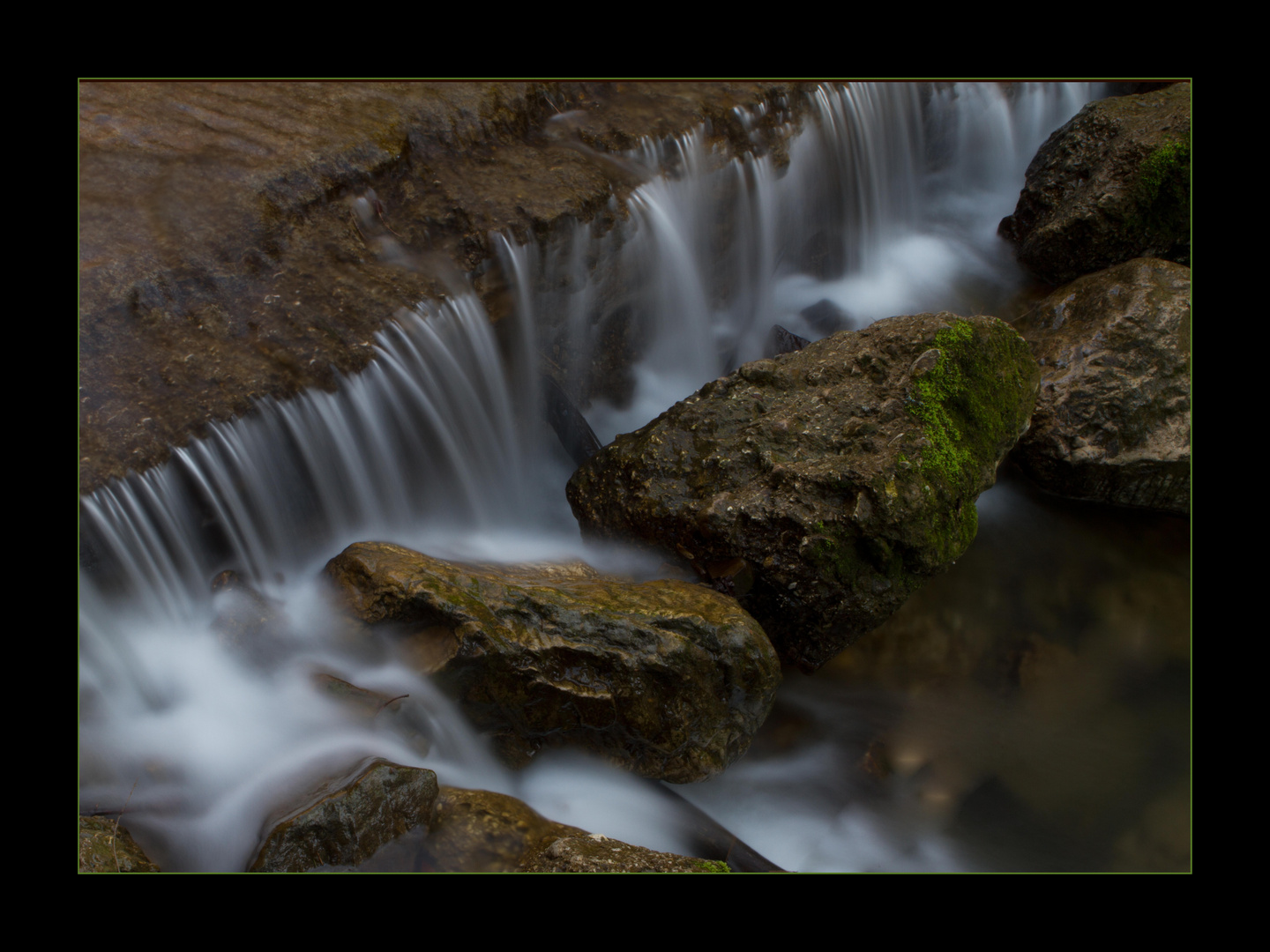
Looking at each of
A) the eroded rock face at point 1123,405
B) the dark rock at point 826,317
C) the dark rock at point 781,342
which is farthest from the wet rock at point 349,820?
the dark rock at point 826,317

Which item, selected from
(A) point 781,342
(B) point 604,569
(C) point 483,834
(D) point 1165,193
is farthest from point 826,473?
(D) point 1165,193

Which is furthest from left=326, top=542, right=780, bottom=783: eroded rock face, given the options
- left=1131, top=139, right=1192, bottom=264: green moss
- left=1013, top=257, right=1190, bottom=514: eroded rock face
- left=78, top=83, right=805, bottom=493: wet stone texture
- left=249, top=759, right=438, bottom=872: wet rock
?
left=1131, top=139, right=1192, bottom=264: green moss

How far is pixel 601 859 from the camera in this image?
9.02ft

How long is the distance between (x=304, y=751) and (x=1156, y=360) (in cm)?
507

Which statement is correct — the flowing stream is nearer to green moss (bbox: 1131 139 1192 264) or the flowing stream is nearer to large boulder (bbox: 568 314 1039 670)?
large boulder (bbox: 568 314 1039 670)

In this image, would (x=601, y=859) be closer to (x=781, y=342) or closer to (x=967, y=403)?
(x=967, y=403)

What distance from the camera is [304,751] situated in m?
3.12

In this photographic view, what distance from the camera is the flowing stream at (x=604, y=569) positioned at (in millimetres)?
3230

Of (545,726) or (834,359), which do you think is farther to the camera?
(834,359)

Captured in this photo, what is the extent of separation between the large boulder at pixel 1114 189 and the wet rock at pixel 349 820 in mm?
5867

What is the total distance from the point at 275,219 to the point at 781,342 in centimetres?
344

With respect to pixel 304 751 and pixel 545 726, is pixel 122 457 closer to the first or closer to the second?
pixel 304 751

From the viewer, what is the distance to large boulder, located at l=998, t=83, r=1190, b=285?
582cm

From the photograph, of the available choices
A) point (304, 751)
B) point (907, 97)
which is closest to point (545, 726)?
point (304, 751)
